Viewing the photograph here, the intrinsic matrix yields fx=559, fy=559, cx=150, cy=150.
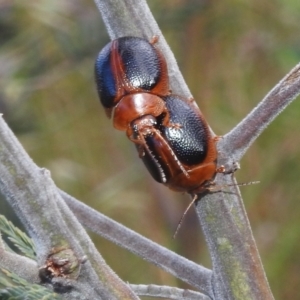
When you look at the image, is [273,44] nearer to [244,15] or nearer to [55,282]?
[244,15]

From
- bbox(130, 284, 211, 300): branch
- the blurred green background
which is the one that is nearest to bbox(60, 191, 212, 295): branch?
bbox(130, 284, 211, 300): branch

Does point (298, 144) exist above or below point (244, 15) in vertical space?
below

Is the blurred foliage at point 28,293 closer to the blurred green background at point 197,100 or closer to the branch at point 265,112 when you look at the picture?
the branch at point 265,112

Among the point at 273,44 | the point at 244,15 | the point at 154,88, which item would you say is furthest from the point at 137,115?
the point at 244,15

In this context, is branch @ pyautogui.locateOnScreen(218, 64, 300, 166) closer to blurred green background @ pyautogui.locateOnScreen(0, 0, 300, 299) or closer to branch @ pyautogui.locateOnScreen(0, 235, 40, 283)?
branch @ pyautogui.locateOnScreen(0, 235, 40, 283)

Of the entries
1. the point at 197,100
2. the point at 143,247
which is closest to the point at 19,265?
the point at 143,247

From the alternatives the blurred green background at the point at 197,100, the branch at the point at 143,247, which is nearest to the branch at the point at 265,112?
the branch at the point at 143,247

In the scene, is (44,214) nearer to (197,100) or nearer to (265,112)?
(265,112)
